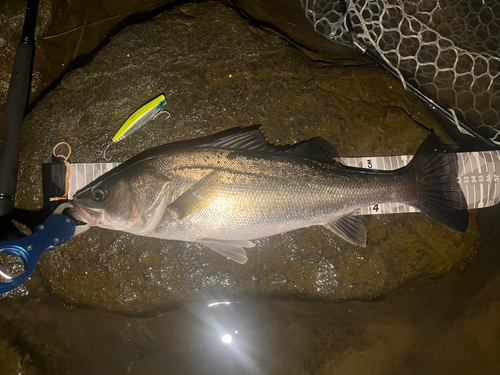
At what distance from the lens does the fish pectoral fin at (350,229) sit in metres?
2.77

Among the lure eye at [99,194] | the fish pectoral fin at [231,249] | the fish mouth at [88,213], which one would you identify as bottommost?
the fish pectoral fin at [231,249]

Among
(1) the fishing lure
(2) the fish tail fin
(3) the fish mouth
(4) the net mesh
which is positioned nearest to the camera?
(3) the fish mouth

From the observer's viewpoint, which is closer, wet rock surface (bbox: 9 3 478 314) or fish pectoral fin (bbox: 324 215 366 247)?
fish pectoral fin (bbox: 324 215 366 247)

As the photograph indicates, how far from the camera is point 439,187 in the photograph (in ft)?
9.12

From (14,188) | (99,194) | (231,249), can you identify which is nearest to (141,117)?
(99,194)

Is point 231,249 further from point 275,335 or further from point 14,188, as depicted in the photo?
point 14,188

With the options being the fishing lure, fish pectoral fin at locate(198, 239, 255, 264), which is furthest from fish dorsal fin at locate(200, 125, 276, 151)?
fish pectoral fin at locate(198, 239, 255, 264)

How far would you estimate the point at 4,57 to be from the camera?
3.36 m

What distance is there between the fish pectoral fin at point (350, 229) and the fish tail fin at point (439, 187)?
56 cm

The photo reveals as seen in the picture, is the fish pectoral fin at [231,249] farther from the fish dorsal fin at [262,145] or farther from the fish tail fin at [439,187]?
the fish tail fin at [439,187]

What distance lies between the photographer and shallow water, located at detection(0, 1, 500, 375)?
295cm

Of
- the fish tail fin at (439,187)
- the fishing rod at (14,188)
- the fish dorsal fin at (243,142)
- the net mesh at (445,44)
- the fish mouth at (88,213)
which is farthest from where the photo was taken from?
the net mesh at (445,44)

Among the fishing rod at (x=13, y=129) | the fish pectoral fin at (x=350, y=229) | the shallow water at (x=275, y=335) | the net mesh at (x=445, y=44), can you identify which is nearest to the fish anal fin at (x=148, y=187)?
the shallow water at (x=275, y=335)

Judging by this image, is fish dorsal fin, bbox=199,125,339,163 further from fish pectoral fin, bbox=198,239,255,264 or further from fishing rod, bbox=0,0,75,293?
fishing rod, bbox=0,0,75,293
